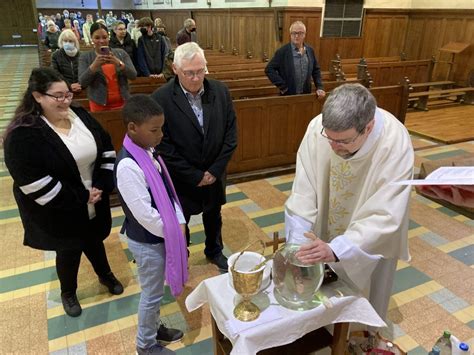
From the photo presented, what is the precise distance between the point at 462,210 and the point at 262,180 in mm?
2247

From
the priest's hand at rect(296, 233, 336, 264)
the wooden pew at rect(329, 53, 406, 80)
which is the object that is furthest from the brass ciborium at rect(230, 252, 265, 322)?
the wooden pew at rect(329, 53, 406, 80)

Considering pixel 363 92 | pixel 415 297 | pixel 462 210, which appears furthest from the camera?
pixel 462 210

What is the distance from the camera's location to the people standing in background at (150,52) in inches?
235

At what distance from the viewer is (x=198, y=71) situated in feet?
8.08

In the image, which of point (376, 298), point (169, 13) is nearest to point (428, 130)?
point (376, 298)

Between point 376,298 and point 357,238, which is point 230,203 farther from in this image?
point 357,238

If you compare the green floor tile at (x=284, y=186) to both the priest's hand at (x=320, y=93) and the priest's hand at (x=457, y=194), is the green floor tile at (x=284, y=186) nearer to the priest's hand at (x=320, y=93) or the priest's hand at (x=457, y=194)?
the priest's hand at (x=320, y=93)

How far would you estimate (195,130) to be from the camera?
266cm

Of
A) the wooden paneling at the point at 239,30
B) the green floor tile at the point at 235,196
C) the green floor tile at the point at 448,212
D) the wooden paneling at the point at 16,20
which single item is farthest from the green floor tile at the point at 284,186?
the wooden paneling at the point at 16,20

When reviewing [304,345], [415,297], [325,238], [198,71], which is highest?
[198,71]

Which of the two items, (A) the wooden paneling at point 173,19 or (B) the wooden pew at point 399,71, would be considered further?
(A) the wooden paneling at point 173,19

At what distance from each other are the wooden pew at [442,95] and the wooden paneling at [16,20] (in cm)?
1831

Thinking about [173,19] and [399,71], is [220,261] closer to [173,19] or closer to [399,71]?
[399,71]

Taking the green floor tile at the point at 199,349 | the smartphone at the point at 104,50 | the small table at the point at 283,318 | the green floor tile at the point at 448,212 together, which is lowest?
the green floor tile at the point at 199,349
